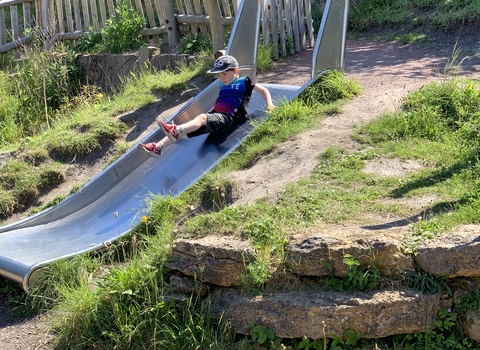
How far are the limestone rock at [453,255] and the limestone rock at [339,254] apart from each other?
0.39ft

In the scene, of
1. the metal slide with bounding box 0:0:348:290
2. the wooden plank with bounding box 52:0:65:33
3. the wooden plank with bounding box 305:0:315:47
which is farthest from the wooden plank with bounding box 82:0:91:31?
the metal slide with bounding box 0:0:348:290

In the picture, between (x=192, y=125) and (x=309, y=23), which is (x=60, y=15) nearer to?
(x=309, y=23)

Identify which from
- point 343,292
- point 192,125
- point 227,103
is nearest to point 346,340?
point 343,292

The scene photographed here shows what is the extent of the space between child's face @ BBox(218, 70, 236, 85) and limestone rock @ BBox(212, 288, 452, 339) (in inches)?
136

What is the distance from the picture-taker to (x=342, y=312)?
4.45m

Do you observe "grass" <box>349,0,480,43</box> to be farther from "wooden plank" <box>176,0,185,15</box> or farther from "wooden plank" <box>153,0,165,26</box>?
"wooden plank" <box>153,0,165,26</box>

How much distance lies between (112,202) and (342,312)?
343 cm

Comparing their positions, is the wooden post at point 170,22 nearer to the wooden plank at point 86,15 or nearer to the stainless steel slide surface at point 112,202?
the wooden plank at point 86,15

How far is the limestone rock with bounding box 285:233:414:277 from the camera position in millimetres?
4520

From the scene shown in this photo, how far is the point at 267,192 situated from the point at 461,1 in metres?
6.89

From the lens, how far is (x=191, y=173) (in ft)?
23.3

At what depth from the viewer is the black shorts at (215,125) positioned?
7.24 m

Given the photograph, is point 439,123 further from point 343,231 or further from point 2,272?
point 2,272

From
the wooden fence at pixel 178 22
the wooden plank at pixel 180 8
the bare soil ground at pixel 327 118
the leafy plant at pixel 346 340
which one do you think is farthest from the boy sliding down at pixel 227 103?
the wooden plank at pixel 180 8
